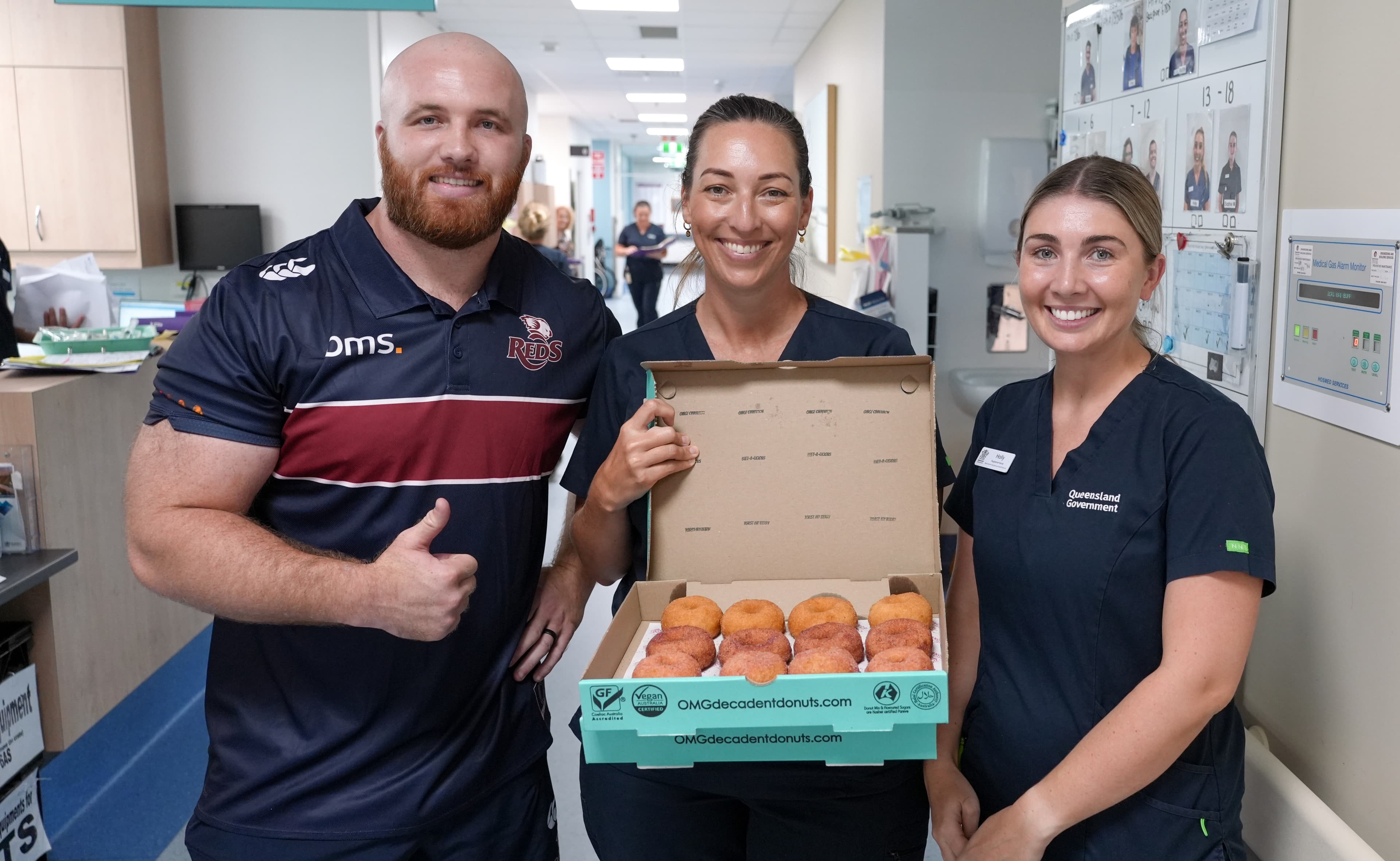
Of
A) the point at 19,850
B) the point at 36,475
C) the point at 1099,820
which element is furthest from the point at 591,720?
the point at 36,475

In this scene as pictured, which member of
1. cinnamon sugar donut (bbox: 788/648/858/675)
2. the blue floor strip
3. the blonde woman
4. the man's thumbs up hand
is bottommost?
the blue floor strip

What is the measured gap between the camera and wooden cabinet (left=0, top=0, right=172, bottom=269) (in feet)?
18.6

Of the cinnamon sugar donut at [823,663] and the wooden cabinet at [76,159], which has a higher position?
the wooden cabinet at [76,159]

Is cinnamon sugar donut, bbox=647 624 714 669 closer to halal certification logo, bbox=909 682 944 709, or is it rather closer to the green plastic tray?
halal certification logo, bbox=909 682 944 709

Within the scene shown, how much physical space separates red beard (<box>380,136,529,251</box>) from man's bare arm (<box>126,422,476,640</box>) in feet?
1.20

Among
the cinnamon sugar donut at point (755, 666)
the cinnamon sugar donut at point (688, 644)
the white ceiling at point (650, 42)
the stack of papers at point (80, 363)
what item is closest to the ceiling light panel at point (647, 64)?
the white ceiling at point (650, 42)

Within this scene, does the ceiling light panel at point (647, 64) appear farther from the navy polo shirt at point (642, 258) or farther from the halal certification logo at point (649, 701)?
the halal certification logo at point (649, 701)

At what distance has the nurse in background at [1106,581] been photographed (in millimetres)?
1168

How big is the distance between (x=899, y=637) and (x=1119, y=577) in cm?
27

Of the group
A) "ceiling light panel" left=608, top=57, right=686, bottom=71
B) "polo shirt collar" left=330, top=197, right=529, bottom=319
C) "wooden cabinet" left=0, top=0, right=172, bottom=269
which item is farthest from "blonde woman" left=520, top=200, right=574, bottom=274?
"polo shirt collar" left=330, top=197, right=529, bottom=319

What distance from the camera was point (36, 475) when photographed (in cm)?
256

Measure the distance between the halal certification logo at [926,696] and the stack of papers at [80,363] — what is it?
2.59m

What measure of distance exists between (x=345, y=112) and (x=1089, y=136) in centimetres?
521

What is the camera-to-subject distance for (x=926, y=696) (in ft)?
3.62
